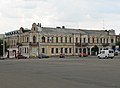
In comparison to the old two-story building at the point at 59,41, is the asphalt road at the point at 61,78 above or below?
below

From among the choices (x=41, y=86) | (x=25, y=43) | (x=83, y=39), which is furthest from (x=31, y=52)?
(x=41, y=86)

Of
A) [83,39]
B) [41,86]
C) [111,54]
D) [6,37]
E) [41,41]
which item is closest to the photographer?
[41,86]

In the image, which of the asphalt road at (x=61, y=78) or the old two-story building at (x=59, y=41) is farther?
the old two-story building at (x=59, y=41)

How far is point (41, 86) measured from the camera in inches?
639

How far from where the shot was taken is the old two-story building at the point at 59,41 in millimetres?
106969

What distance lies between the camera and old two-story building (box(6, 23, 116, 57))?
351 feet

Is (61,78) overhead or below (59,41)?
below

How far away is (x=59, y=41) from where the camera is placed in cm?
10931

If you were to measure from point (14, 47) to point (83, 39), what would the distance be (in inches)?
1027

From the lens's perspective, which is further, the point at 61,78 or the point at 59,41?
the point at 59,41

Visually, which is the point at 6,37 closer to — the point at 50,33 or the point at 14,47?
the point at 14,47

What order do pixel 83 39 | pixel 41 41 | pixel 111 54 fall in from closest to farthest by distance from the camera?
pixel 111 54
pixel 41 41
pixel 83 39

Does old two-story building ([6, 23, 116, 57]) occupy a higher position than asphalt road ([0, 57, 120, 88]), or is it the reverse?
old two-story building ([6, 23, 116, 57])

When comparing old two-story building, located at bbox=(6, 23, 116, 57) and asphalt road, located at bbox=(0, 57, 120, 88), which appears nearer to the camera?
asphalt road, located at bbox=(0, 57, 120, 88)
